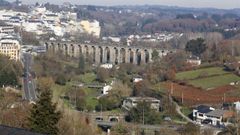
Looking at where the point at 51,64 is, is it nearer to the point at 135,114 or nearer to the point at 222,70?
the point at 222,70

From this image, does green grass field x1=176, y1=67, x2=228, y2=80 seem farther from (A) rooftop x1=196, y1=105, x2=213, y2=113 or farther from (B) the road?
(B) the road

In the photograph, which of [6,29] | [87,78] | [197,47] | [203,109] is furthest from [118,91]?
[6,29]

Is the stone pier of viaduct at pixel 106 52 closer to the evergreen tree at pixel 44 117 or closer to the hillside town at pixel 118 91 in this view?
the hillside town at pixel 118 91

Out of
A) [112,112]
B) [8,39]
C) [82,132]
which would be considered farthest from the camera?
[8,39]

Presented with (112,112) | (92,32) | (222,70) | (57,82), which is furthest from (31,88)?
(92,32)

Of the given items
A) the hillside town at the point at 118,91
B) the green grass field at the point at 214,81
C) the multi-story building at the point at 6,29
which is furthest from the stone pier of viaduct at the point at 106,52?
the green grass field at the point at 214,81

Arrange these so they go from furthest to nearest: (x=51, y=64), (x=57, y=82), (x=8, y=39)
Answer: (x=8, y=39) < (x=51, y=64) < (x=57, y=82)
